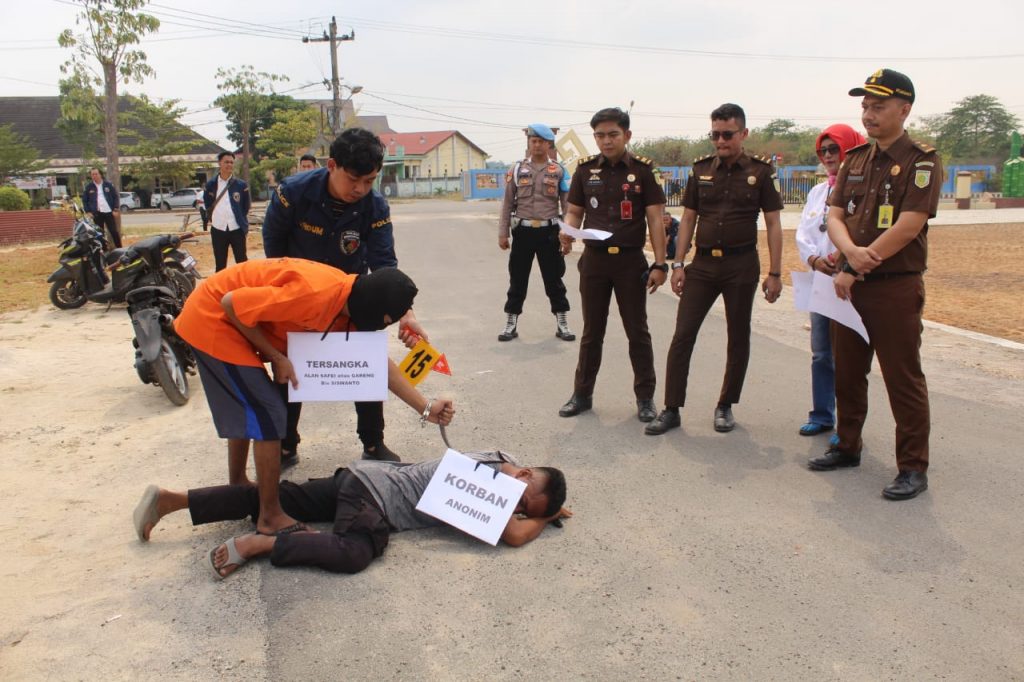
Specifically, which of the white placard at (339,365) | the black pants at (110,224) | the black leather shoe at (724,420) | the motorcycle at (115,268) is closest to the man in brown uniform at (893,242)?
the black leather shoe at (724,420)

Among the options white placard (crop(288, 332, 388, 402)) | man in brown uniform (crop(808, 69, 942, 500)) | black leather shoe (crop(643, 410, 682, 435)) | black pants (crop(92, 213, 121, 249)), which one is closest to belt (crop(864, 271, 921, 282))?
man in brown uniform (crop(808, 69, 942, 500))

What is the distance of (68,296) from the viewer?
33.2ft

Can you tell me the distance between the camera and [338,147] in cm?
391

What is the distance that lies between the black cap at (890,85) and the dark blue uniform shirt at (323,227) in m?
2.55

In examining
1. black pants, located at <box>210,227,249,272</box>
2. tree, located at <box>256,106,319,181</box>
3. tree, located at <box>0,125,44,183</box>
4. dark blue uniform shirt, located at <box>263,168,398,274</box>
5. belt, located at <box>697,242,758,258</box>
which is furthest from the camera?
tree, located at <box>256,106,319,181</box>

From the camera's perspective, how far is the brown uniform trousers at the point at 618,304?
218 inches

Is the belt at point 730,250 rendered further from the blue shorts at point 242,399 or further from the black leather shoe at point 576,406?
the blue shorts at point 242,399

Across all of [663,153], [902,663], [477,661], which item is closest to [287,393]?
[477,661]

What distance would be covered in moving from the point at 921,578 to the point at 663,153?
5991cm

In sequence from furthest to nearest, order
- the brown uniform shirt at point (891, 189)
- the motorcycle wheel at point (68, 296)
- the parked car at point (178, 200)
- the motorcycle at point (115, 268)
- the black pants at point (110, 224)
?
the parked car at point (178, 200) → the black pants at point (110, 224) → the motorcycle wheel at point (68, 296) → the motorcycle at point (115, 268) → the brown uniform shirt at point (891, 189)

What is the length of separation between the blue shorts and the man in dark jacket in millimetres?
7828

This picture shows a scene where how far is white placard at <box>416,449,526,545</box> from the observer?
3.65m

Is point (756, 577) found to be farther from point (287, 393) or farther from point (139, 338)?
point (139, 338)

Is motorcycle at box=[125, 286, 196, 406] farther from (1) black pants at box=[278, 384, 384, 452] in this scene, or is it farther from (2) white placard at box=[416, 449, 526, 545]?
(2) white placard at box=[416, 449, 526, 545]
